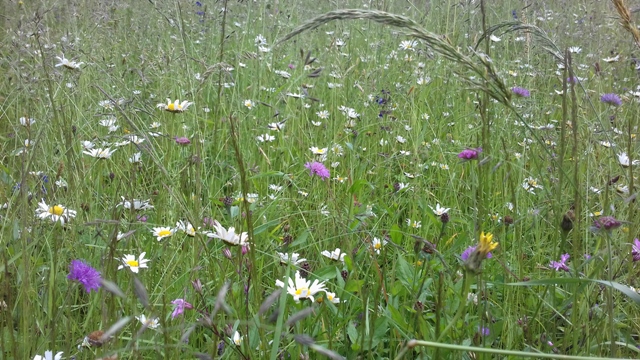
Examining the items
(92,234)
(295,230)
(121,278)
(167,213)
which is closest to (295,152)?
(295,230)

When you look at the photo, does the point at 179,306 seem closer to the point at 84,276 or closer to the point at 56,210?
the point at 84,276

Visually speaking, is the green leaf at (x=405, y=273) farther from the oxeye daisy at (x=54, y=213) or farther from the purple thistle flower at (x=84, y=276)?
the oxeye daisy at (x=54, y=213)

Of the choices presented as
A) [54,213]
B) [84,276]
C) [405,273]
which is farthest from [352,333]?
[54,213]

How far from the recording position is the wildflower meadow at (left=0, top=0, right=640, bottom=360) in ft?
2.76

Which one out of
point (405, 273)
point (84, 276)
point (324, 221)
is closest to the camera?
point (84, 276)

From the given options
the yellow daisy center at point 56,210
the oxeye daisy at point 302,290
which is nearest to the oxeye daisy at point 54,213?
the yellow daisy center at point 56,210

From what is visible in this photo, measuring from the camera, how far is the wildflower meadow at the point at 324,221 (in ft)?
2.76

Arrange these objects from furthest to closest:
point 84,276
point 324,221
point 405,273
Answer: point 324,221 → point 405,273 → point 84,276

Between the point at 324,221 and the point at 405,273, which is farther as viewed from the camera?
the point at 324,221

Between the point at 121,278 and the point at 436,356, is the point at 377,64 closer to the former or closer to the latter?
the point at 121,278

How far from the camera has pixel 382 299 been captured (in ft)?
3.91

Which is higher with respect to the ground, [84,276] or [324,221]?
[84,276]

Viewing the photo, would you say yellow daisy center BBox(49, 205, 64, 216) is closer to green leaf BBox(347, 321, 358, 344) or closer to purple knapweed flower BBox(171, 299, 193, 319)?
purple knapweed flower BBox(171, 299, 193, 319)

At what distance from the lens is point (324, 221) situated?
1.50 m
